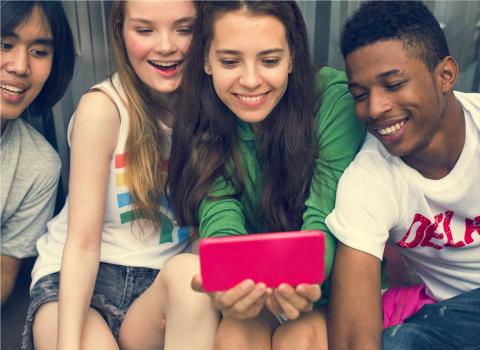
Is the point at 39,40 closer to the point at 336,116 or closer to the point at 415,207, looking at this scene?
the point at 336,116

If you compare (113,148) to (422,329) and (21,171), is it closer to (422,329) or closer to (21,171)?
(21,171)

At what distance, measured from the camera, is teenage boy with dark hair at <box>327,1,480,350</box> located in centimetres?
189

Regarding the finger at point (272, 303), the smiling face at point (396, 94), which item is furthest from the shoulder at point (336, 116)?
the finger at point (272, 303)

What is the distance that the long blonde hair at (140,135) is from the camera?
222cm

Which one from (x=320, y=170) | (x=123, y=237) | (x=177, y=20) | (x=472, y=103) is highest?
(x=177, y=20)

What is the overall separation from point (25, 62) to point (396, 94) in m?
1.30

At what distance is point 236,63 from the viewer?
6.59ft

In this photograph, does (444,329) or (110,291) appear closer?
(444,329)

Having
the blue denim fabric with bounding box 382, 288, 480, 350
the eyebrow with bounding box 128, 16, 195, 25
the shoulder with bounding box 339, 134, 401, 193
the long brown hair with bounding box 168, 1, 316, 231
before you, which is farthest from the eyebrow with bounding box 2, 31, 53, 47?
the blue denim fabric with bounding box 382, 288, 480, 350

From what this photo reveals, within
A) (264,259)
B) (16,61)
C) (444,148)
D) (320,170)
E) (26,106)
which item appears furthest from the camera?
(26,106)

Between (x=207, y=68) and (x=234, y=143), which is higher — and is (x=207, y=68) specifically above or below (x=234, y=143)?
above

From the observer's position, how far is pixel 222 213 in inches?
81.6

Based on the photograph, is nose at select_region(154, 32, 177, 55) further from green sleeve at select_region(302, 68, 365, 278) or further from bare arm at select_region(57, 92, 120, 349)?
green sleeve at select_region(302, 68, 365, 278)

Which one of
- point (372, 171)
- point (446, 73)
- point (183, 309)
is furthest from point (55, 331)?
point (446, 73)
